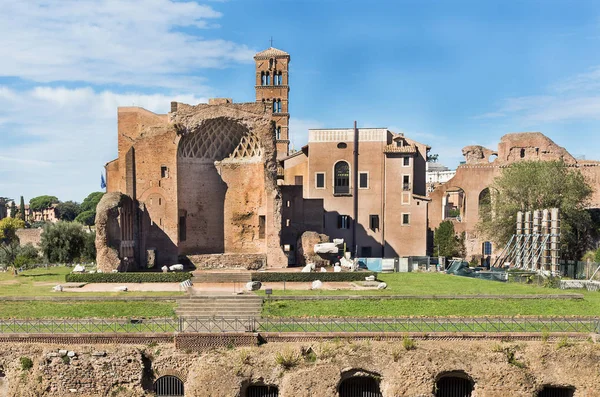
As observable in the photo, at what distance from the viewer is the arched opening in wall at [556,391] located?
76.3 ft

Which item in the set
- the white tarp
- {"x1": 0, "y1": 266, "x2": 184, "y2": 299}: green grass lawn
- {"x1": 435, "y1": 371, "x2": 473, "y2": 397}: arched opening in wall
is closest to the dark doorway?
{"x1": 435, "y1": 371, "x2": 473, "y2": 397}: arched opening in wall

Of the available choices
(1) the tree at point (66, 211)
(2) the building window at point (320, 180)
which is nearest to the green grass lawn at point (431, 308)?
(2) the building window at point (320, 180)

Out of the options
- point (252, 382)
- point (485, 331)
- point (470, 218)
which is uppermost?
point (470, 218)

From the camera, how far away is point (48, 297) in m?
28.5

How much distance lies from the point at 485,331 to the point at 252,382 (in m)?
10.7

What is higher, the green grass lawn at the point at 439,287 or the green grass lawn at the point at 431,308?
the green grass lawn at the point at 439,287

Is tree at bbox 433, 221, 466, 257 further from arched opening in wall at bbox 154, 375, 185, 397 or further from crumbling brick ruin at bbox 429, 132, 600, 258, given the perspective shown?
arched opening in wall at bbox 154, 375, 185, 397

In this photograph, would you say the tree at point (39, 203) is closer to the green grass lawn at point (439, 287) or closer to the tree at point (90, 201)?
the tree at point (90, 201)

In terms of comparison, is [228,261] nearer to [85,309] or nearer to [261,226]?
[261,226]

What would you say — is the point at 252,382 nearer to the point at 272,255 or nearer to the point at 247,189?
the point at 272,255

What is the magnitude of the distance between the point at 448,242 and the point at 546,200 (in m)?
10.7

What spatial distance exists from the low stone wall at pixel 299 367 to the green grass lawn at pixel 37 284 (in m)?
6.48

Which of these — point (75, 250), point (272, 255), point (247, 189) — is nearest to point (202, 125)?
point (247, 189)

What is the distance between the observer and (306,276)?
115 ft
